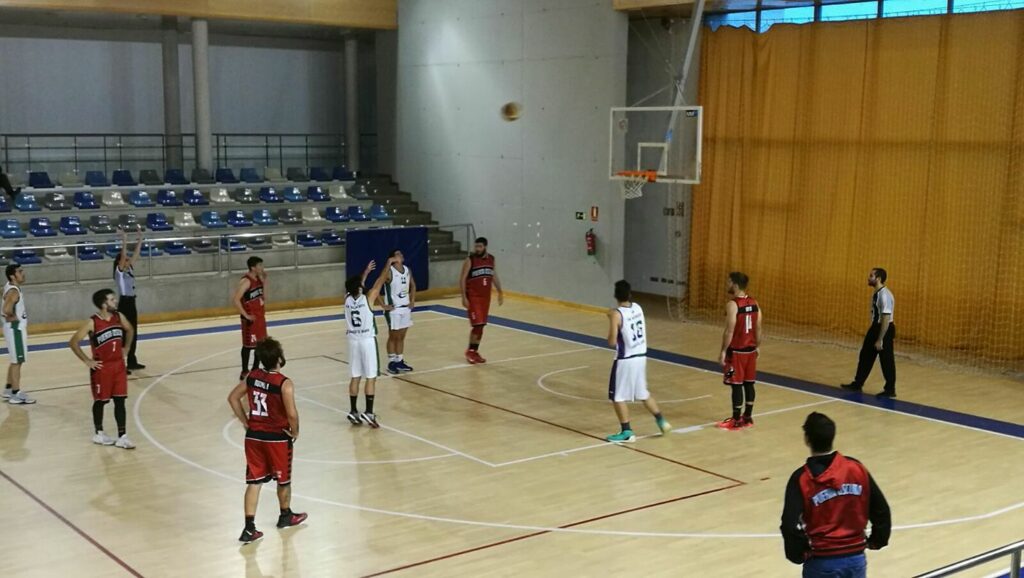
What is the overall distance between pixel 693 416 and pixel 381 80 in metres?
16.0

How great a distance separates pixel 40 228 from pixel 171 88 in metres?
5.04

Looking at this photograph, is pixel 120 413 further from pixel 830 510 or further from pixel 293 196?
pixel 293 196

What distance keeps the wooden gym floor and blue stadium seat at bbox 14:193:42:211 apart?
17.6ft

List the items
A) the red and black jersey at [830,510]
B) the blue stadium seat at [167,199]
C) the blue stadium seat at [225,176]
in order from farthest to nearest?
the blue stadium seat at [225,176] < the blue stadium seat at [167,199] < the red and black jersey at [830,510]

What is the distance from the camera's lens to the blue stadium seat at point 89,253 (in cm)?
2080

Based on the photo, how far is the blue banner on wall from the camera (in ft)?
75.1

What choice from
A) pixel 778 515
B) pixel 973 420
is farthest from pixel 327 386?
pixel 973 420

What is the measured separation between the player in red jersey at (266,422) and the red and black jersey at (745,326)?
549 cm

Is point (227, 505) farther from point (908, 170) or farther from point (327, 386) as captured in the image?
point (908, 170)

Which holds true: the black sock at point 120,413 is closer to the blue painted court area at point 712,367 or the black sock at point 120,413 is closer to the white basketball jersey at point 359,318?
the white basketball jersey at point 359,318

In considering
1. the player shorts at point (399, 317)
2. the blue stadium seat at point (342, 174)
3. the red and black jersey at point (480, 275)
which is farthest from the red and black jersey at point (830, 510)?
the blue stadium seat at point (342, 174)

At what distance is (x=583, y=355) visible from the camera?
57.1ft

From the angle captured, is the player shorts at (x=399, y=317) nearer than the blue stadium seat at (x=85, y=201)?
Yes

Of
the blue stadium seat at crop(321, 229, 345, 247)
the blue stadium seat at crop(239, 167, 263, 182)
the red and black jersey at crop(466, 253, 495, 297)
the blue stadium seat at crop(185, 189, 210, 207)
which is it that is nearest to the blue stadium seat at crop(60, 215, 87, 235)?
the blue stadium seat at crop(185, 189, 210, 207)
